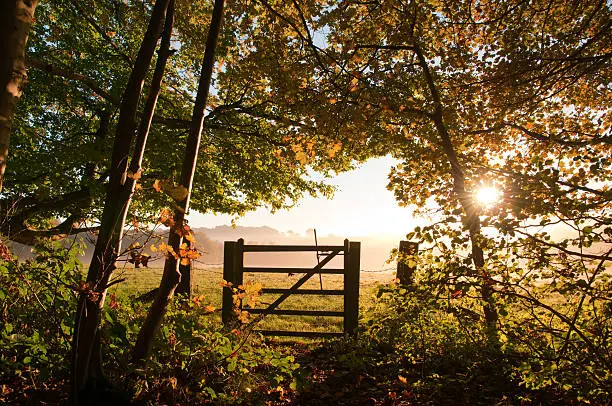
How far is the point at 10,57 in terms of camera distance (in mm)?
1688

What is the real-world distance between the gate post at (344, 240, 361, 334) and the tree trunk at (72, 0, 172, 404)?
16.4ft

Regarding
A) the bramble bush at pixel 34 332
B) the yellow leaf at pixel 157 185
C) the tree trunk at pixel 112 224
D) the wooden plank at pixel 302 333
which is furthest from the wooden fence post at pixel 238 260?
the yellow leaf at pixel 157 185

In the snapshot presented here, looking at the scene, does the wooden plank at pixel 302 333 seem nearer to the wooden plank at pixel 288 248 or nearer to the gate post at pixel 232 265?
the gate post at pixel 232 265

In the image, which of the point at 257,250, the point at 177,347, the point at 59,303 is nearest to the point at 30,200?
the point at 257,250

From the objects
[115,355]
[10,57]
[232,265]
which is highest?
[10,57]

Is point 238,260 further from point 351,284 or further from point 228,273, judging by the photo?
point 351,284

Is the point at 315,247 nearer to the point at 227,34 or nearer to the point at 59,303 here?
the point at 59,303

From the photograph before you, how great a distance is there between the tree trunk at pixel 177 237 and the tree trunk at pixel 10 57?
136 centimetres

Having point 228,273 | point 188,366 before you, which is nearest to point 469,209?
point 188,366

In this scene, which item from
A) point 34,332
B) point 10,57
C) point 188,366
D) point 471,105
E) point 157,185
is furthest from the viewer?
point 471,105

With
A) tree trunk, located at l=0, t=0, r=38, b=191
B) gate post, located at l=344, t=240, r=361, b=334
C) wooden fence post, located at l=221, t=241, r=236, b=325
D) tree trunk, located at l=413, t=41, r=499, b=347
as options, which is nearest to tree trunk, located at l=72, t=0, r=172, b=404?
tree trunk, located at l=0, t=0, r=38, b=191

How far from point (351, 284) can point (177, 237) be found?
449 cm

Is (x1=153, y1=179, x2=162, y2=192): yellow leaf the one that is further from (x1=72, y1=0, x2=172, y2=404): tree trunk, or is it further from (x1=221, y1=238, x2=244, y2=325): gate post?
(x1=221, y1=238, x2=244, y2=325): gate post

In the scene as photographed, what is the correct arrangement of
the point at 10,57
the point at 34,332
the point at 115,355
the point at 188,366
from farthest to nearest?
the point at 188,366, the point at 115,355, the point at 34,332, the point at 10,57
